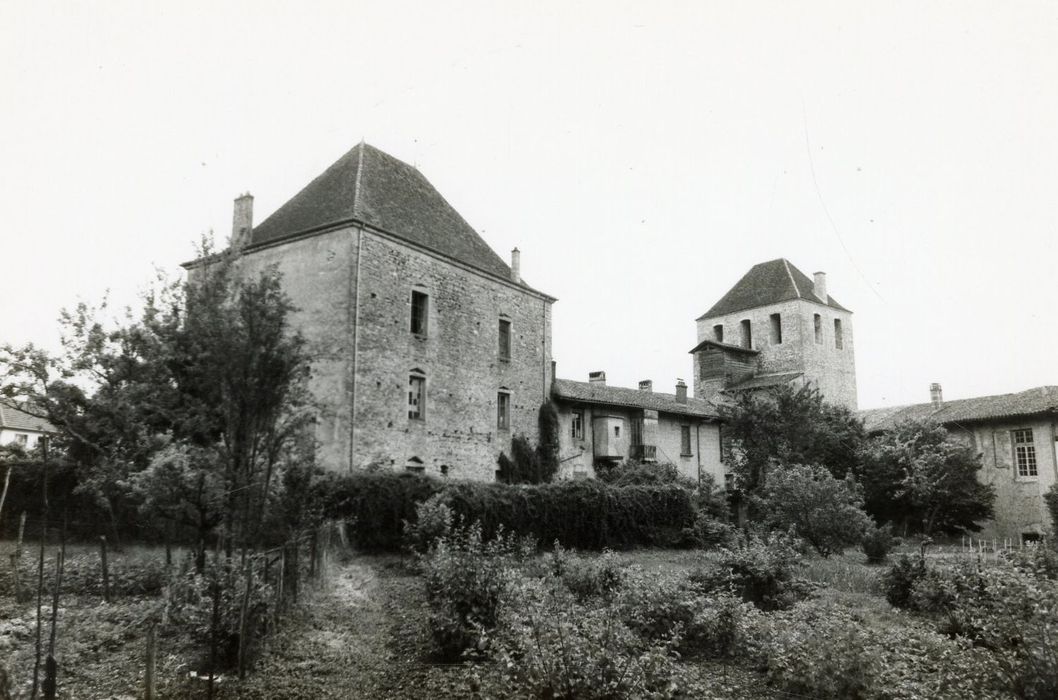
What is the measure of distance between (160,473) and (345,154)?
58.3ft

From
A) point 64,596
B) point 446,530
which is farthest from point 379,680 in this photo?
point 64,596

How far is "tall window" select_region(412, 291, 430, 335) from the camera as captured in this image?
23.1 m

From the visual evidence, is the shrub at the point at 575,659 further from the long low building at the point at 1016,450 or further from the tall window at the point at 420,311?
the long low building at the point at 1016,450

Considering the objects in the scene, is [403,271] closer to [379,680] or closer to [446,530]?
[446,530]

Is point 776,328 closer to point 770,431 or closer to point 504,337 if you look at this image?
point 770,431

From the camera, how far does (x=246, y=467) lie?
8.10 metres

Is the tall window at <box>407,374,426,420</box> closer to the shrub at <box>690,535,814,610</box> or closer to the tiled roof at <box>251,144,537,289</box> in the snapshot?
the tiled roof at <box>251,144,537,289</box>

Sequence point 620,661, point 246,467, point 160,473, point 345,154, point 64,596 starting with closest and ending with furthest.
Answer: point 620,661 < point 246,467 < point 160,473 < point 64,596 < point 345,154

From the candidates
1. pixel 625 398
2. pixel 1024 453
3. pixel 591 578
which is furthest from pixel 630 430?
pixel 591 578

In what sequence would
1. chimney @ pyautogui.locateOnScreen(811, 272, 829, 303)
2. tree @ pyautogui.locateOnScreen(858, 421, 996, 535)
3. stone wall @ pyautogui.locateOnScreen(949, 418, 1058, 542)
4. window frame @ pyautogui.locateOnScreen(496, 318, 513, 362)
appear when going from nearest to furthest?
1. window frame @ pyautogui.locateOnScreen(496, 318, 513, 362)
2. tree @ pyautogui.locateOnScreen(858, 421, 996, 535)
3. stone wall @ pyautogui.locateOnScreen(949, 418, 1058, 542)
4. chimney @ pyautogui.locateOnScreen(811, 272, 829, 303)

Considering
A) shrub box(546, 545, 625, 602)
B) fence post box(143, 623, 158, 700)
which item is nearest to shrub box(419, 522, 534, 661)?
shrub box(546, 545, 625, 602)

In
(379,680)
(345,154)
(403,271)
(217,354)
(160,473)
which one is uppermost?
(345,154)

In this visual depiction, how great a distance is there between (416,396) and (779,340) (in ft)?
91.7

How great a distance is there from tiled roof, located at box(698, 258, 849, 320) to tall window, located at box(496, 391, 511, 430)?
23.8 metres
